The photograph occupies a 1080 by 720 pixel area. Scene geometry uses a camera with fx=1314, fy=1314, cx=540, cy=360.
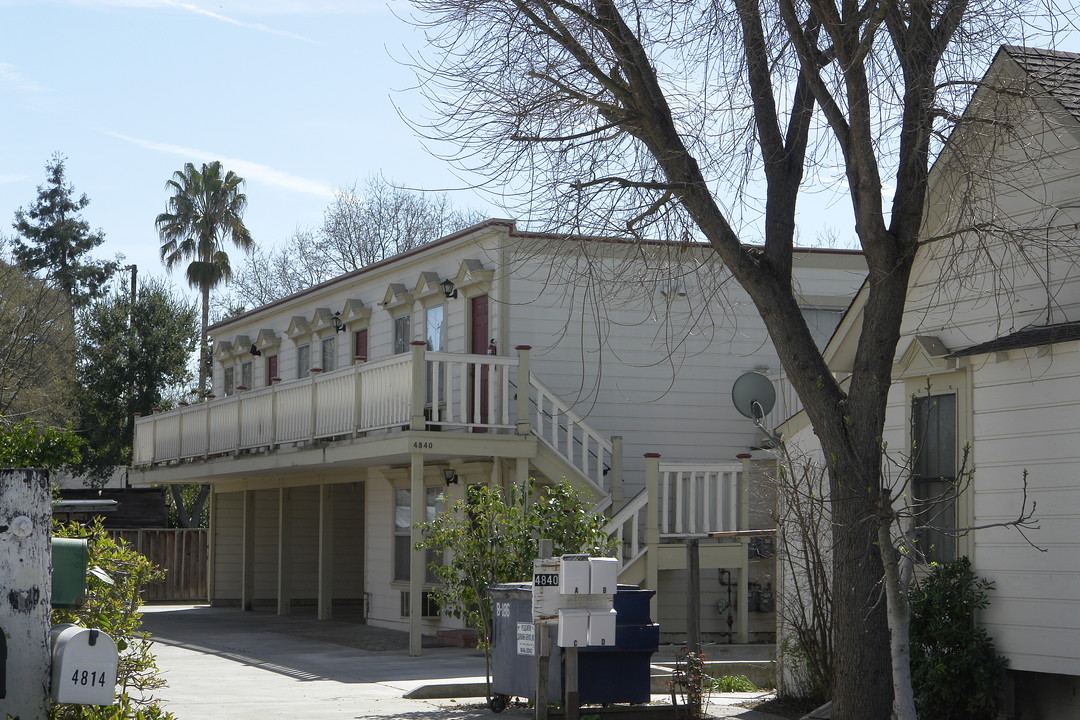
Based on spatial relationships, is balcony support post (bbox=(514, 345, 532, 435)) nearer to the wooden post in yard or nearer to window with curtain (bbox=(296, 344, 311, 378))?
the wooden post in yard

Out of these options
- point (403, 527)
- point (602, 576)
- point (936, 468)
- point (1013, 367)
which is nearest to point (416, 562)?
point (403, 527)

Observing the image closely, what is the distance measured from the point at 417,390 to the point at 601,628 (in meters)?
7.17

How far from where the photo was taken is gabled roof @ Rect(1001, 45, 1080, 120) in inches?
400

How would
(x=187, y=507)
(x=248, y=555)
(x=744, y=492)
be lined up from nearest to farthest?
(x=744, y=492) < (x=248, y=555) < (x=187, y=507)

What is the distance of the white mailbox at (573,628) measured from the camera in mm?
10141

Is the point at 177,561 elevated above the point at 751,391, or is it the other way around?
the point at 751,391

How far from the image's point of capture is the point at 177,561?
3170 cm

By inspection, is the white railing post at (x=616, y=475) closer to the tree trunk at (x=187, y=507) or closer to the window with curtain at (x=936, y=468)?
the window with curtain at (x=936, y=468)

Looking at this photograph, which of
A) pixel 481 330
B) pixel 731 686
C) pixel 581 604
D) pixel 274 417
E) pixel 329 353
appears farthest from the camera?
pixel 329 353

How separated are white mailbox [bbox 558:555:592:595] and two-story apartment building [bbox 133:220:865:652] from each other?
4696 mm

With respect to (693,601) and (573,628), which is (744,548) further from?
(573,628)

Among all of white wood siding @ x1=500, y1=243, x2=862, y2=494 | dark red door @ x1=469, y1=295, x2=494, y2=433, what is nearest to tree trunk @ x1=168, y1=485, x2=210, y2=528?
dark red door @ x1=469, y1=295, x2=494, y2=433

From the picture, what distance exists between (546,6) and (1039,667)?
634 centimetres

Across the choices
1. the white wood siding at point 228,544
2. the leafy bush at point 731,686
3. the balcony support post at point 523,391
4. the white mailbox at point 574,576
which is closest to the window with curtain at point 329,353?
the white wood siding at point 228,544
